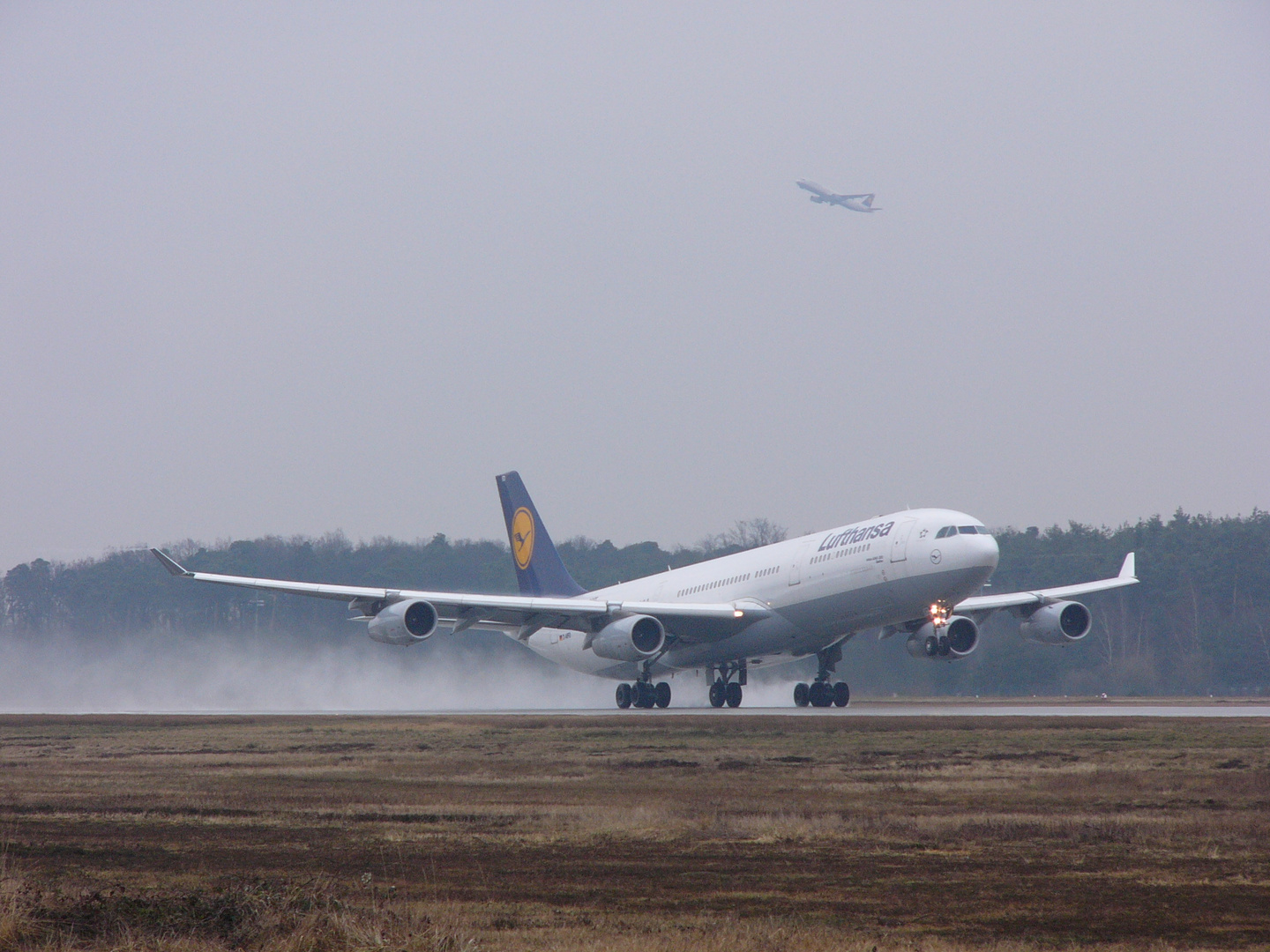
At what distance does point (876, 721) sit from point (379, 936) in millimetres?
25313

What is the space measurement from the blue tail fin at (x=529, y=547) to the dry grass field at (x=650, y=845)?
26157 mm

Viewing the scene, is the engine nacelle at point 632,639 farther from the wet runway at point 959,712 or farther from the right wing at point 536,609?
the wet runway at point 959,712

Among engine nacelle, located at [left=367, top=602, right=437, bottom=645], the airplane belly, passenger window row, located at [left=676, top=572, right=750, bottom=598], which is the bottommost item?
the airplane belly

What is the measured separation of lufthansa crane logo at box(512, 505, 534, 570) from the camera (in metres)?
54.6

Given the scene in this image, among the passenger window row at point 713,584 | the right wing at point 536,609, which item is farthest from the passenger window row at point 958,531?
the passenger window row at point 713,584

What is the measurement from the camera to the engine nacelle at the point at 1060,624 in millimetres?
41438

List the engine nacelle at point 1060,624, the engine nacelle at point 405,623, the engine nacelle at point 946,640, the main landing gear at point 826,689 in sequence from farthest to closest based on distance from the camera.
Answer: the main landing gear at point 826,689 < the engine nacelle at point 1060,624 < the engine nacelle at point 405,623 < the engine nacelle at point 946,640

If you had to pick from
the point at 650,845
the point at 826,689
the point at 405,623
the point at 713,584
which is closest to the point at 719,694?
the point at 713,584

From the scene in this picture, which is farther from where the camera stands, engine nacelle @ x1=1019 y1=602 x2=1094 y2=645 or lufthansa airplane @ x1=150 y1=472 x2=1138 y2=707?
engine nacelle @ x1=1019 y1=602 x2=1094 y2=645

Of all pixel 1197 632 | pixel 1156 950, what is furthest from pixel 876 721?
pixel 1197 632

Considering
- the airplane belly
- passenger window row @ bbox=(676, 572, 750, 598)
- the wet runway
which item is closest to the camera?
the wet runway

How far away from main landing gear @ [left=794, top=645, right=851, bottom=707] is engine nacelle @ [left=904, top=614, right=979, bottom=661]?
2.47 m

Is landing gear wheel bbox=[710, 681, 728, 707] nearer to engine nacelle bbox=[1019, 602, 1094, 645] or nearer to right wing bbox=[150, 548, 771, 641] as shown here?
right wing bbox=[150, 548, 771, 641]

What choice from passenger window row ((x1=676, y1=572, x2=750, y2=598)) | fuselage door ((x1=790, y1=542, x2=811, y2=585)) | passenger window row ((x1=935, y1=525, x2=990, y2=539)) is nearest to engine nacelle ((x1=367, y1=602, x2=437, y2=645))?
passenger window row ((x1=676, y1=572, x2=750, y2=598))
